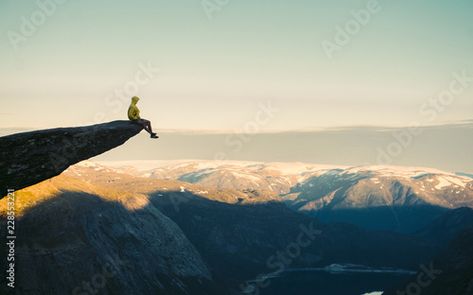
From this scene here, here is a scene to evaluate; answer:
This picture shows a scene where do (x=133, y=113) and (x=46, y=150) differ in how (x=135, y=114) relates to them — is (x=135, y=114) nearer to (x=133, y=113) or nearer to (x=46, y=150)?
(x=133, y=113)

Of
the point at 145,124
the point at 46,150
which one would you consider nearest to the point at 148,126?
the point at 145,124

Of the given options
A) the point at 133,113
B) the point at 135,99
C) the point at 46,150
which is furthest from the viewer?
the point at 133,113

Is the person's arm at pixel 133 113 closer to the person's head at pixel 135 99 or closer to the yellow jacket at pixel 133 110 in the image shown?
the yellow jacket at pixel 133 110

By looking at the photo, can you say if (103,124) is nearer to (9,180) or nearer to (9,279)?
(9,180)

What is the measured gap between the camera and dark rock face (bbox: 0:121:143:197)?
2995cm

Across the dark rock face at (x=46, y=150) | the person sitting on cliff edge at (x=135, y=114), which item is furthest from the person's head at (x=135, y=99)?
the dark rock face at (x=46, y=150)

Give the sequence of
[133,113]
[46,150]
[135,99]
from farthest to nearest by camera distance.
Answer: [133,113] → [135,99] → [46,150]

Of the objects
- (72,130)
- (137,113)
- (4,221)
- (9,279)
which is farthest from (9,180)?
(4,221)

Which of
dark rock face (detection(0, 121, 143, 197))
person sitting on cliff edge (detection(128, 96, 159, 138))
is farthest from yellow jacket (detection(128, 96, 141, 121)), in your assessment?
dark rock face (detection(0, 121, 143, 197))

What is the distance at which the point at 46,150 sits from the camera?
31.3 meters

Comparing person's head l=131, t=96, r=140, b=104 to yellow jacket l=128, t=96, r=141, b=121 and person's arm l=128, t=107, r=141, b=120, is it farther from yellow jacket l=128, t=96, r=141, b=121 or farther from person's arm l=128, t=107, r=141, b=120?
person's arm l=128, t=107, r=141, b=120

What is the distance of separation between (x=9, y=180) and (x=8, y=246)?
6931 inches

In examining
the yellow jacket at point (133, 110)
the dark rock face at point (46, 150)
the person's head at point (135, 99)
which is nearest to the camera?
the dark rock face at point (46, 150)

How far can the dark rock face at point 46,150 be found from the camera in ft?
98.3
